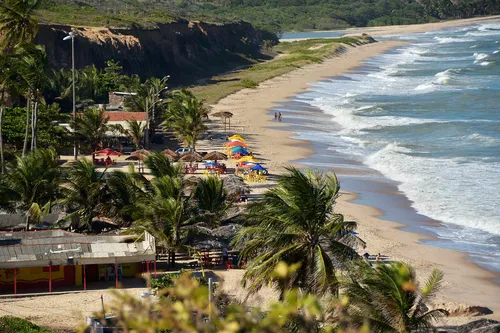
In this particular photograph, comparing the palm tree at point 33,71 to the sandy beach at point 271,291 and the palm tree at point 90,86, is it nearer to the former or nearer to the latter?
the sandy beach at point 271,291

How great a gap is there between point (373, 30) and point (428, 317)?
154m

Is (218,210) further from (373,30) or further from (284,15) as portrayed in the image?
(284,15)

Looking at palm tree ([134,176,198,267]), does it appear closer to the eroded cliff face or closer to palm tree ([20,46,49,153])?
palm tree ([20,46,49,153])

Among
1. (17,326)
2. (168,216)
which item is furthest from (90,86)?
(17,326)

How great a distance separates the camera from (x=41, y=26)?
64.1m

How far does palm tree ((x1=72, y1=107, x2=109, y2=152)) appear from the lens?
39656mm

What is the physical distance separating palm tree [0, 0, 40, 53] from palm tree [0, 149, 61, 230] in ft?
30.8

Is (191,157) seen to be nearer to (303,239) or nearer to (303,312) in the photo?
(303,239)

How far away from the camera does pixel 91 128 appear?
39719mm

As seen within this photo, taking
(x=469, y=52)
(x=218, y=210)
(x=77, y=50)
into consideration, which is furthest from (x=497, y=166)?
(x=469, y=52)

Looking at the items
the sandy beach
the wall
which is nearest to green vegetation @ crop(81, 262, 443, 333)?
the sandy beach

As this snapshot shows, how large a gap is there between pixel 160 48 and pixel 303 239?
6628cm

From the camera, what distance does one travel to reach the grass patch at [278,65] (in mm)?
70875

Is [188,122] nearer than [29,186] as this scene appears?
No
